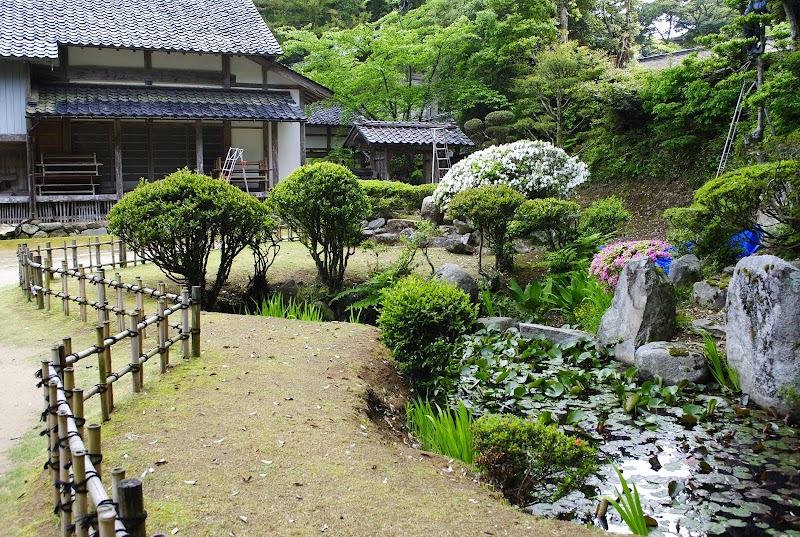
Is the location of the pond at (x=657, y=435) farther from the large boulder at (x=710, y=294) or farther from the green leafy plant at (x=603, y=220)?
the green leafy plant at (x=603, y=220)

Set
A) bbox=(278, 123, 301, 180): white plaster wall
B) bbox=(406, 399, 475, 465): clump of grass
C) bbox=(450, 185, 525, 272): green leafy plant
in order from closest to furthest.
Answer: bbox=(406, 399, 475, 465): clump of grass → bbox=(450, 185, 525, 272): green leafy plant → bbox=(278, 123, 301, 180): white plaster wall

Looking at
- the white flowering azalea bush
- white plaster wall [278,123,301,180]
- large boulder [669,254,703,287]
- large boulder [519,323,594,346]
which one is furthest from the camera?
white plaster wall [278,123,301,180]

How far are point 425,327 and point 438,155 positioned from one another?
18054mm

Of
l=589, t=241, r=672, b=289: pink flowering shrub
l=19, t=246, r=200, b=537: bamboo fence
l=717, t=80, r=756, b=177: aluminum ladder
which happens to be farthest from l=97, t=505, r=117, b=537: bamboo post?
l=717, t=80, r=756, b=177: aluminum ladder

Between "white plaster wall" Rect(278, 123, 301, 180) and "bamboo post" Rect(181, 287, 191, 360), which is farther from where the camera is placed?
"white plaster wall" Rect(278, 123, 301, 180)

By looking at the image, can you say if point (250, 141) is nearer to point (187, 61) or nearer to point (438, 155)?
point (187, 61)

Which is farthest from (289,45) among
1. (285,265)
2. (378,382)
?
(378,382)

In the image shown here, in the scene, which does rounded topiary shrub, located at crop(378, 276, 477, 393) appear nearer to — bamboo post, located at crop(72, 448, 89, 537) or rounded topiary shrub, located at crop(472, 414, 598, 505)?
rounded topiary shrub, located at crop(472, 414, 598, 505)

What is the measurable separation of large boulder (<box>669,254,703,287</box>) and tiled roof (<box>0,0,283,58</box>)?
15.1 metres

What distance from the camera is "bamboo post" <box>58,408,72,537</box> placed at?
11.9ft

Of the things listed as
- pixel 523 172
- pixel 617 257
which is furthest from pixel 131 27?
pixel 617 257

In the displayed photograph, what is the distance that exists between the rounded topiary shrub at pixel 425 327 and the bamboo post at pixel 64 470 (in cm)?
377

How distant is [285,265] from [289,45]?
1610 centimetres

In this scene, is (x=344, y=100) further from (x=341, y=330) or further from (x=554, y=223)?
(x=341, y=330)
